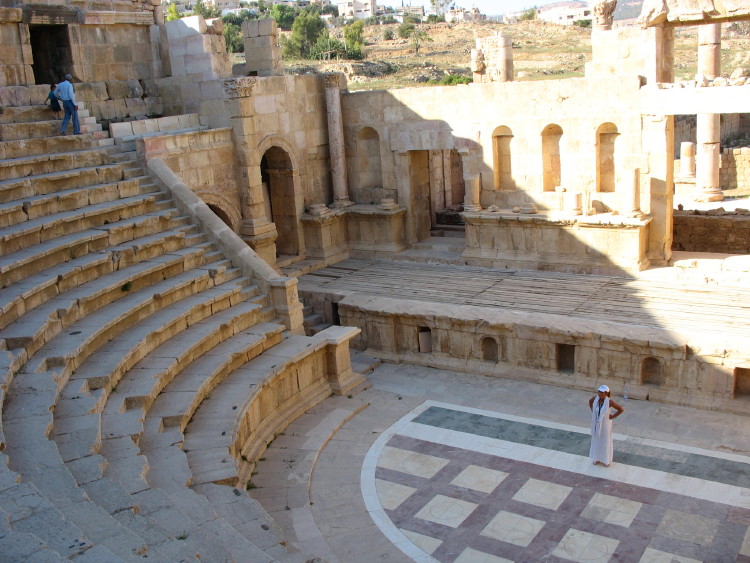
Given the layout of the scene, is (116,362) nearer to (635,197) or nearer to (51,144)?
(51,144)

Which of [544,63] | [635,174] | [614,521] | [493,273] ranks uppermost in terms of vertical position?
[544,63]

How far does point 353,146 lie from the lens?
17219 millimetres

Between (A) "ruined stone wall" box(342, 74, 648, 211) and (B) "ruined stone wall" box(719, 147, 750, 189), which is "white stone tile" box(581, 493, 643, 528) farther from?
(B) "ruined stone wall" box(719, 147, 750, 189)

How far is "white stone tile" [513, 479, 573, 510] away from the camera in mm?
9039

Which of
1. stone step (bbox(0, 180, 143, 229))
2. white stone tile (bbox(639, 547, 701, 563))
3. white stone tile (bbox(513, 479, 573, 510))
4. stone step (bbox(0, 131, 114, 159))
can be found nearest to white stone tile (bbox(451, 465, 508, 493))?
white stone tile (bbox(513, 479, 573, 510))

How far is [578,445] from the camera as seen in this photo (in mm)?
10344

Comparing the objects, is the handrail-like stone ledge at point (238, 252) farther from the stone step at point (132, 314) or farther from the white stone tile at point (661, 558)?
the white stone tile at point (661, 558)

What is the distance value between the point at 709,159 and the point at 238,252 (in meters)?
14.0

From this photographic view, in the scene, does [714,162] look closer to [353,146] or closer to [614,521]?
[353,146]

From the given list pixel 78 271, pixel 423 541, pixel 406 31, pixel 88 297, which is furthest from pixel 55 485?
pixel 406 31

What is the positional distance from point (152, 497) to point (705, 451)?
269 inches

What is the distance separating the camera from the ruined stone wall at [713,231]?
16172 millimetres

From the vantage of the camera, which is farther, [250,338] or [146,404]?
[250,338]

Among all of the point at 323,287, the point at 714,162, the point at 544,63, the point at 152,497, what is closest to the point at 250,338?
the point at 323,287
